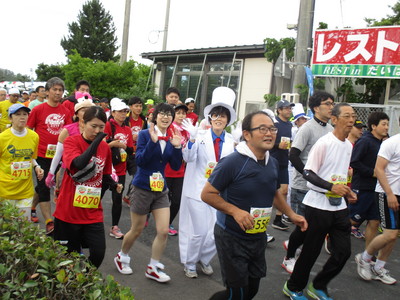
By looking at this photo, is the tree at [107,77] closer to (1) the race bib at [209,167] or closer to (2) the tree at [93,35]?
(1) the race bib at [209,167]

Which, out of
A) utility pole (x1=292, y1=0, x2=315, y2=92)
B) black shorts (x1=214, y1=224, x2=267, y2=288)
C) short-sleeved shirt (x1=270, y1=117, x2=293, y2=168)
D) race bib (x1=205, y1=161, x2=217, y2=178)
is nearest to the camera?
black shorts (x1=214, y1=224, x2=267, y2=288)

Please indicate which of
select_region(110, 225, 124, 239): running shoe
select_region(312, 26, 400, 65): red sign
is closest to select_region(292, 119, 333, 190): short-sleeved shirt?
select_region(110, 225, 124, 239): running shoe

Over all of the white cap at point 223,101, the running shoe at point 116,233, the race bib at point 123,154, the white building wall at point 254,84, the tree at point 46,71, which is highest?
the tree at point 46,71

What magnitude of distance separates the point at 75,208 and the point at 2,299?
1.95m

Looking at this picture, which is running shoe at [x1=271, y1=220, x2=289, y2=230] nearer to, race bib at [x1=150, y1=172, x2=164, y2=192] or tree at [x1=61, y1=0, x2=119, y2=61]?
race bib at [x1=150, y1=172, x2=164, y2=192]

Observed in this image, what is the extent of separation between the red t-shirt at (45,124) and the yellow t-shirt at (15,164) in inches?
38.5

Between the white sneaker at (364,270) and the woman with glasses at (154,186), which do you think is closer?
the woman with glasses at (154,186)

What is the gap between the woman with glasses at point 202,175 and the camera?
4.64 meters

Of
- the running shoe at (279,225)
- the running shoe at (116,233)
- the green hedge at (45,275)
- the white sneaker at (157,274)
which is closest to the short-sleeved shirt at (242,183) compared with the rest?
the green hedge at (45,275)

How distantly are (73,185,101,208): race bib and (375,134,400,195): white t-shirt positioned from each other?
10.7 feet

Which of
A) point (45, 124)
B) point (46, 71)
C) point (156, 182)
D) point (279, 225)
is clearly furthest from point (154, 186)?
point (46, 71)

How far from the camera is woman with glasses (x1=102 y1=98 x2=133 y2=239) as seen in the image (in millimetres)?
5754

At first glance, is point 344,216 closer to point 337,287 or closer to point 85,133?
point 337,287

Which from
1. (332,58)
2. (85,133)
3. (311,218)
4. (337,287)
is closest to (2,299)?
(85,133)
